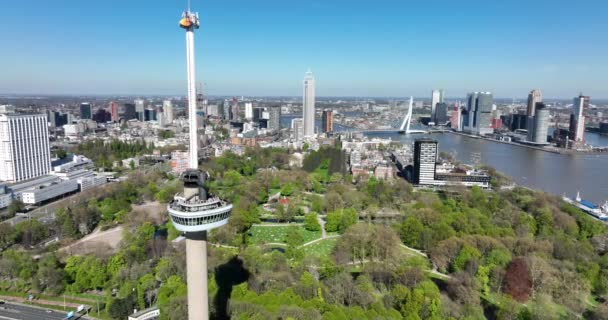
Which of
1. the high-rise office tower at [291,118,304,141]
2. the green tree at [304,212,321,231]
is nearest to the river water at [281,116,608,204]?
the high-rise office tower at [291,118,304,141]

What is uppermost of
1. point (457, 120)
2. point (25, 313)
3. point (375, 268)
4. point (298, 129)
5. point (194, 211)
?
point (194, 211)

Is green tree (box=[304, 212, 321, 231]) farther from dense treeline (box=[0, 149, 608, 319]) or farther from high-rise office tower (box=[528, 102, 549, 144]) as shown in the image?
high-rise office tower (box=[528, 102, 549, 144])

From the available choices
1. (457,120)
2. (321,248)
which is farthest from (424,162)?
(457,120)

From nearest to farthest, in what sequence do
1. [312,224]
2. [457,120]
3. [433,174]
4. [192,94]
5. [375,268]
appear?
[192,94], [375,268], [312,224], [433,174], [457,120]

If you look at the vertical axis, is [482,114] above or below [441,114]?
above

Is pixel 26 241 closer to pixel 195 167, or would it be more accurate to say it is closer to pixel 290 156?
pixel 195 167

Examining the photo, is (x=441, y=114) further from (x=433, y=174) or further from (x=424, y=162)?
(x=424, y=162)
